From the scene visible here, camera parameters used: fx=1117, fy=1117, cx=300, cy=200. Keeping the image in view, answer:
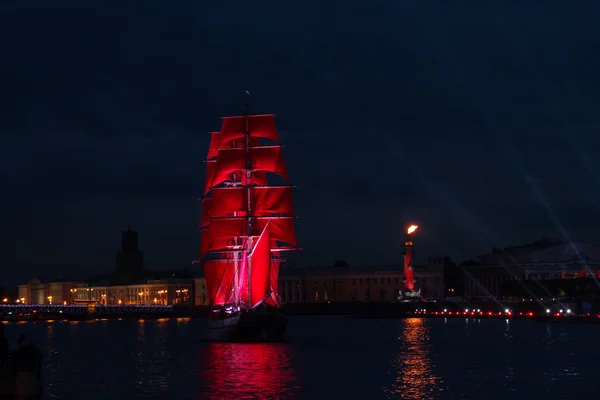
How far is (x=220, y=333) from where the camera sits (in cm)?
8925

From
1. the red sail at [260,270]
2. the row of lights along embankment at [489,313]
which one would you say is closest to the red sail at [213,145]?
the red sail at [260,270]

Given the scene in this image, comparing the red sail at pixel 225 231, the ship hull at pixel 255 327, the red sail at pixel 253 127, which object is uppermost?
the red sail at pixel 253 127

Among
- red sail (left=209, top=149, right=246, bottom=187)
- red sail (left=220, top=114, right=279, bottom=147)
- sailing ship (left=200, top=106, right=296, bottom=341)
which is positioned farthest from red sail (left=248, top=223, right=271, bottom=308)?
red sail (left=220, top=114, right=279, bottom=147)

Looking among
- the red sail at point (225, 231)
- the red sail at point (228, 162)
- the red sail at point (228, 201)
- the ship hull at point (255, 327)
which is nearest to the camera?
the ship hull at point (255, 327)

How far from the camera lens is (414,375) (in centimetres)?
5441

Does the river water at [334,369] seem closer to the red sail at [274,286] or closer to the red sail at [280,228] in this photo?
the red sail at [274,286]

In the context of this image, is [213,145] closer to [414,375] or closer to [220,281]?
[220,281]

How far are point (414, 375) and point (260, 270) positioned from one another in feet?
116

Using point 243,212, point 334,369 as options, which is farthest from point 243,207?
point 334,369

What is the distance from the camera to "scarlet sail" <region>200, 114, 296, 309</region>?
96125 mm

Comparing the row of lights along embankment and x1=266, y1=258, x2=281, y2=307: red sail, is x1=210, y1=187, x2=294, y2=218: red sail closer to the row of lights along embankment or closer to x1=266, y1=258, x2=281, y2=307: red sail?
x1=266, y1=258, x2=281, y2=307: red sail

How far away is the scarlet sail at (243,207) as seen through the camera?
9612cm

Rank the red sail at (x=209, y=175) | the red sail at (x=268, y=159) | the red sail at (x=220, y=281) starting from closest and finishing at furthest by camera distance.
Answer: the red sail at (x=220, y=281), the red sail at (x=268, y=159), the red sail at (x=209, y=175)

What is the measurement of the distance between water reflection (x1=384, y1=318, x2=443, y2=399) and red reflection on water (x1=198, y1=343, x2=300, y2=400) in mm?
4612
